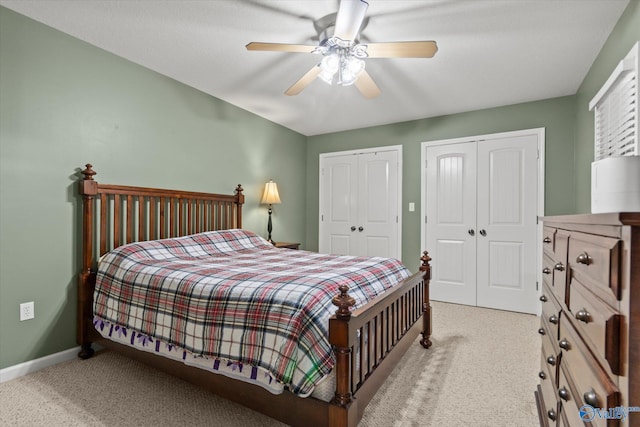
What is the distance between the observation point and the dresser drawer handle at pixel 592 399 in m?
0.74

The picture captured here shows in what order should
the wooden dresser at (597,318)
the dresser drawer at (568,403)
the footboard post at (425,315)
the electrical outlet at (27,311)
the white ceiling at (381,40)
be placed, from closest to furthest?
the wooden dresser at (597,318)
the dresser drawer at (568,403)
the white ceiling at (381,40)
the electrical outlet at (27,311)
the footboard post at (425,315)

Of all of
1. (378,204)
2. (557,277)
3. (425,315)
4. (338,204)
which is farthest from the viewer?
(338,204)

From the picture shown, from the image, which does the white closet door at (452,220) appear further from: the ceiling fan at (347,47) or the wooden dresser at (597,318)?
the wooden dresser at (597,318)

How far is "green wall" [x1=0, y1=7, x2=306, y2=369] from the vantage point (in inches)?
84.3

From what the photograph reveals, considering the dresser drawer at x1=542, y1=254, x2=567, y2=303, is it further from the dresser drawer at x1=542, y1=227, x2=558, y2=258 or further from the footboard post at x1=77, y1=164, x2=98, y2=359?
the footboard post at x1=77, y1=164, x2=98, y2=359

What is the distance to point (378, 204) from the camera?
181 inches

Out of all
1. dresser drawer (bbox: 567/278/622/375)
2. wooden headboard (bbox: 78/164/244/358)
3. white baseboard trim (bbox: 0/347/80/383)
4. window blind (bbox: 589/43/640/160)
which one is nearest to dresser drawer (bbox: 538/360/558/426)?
dresser drawer (bbox: 567/278/622/375)

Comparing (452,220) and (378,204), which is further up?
(378,204)

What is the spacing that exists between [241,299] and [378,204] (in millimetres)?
3315

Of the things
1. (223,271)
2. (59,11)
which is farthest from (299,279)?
(59,11)

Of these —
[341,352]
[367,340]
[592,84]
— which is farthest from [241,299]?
[592,84]

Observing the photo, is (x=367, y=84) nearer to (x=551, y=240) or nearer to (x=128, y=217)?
(x=551, y=240)

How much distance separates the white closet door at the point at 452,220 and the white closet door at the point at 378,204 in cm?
48

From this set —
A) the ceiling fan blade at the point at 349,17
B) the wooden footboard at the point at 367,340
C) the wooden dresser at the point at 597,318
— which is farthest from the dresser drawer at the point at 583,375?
the ceiling fan blade at the point at 349,17
